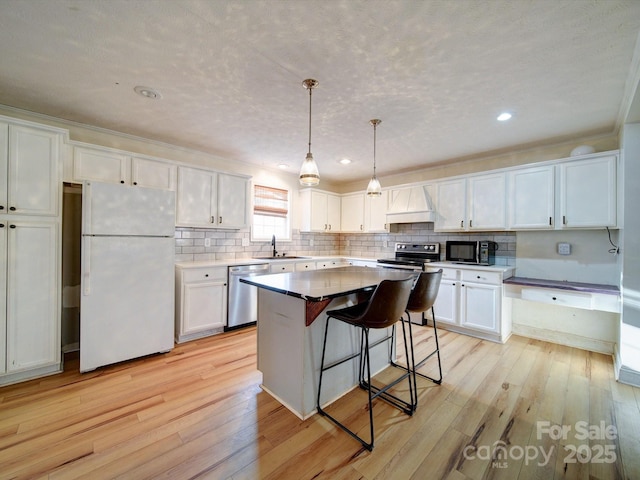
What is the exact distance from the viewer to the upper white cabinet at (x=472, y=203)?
11.9 ft

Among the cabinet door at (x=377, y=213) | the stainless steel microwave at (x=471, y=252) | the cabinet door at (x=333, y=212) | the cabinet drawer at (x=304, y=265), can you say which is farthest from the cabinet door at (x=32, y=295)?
the stainless steel microwave at (x=471, y=252)

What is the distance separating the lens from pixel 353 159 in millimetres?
4195

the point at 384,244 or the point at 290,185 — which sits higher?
the point at 290,185

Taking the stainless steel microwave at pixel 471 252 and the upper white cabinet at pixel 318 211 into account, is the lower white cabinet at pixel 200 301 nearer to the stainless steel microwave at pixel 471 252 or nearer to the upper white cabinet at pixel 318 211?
the upper white cabinet at pixel 318 211

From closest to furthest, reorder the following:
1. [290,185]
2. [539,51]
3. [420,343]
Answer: [539,51] < [420,343] < [290,185]

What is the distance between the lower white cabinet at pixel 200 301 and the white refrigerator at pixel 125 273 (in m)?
0.30

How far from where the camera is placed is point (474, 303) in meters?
3.51

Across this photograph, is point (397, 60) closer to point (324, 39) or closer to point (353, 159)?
point (324, 39)

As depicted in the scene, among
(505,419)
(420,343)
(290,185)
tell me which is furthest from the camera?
(290,185)

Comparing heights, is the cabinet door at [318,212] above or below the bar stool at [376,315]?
above

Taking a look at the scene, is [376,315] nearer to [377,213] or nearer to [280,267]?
[280,267]

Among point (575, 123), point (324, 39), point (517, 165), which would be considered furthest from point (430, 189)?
point (324, 39)

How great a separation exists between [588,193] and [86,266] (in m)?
5.09

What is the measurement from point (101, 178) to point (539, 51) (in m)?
3.97
